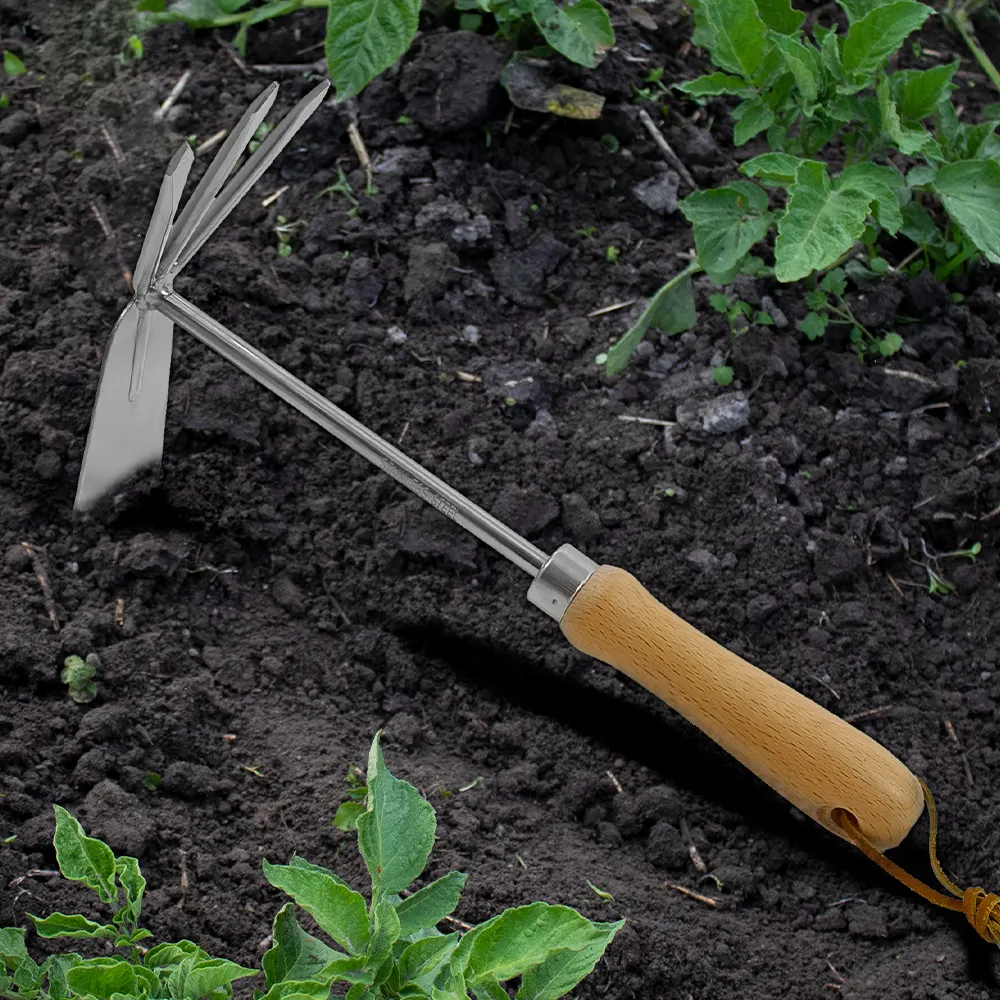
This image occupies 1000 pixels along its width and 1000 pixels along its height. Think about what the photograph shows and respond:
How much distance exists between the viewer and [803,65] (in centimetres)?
172

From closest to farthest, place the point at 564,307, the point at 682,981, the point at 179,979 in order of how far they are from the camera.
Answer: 1. the point at 179,979
2. the point at 682,981
3. the point at 564,307

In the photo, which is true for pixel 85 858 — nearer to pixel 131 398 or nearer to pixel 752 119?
pixel 131 398

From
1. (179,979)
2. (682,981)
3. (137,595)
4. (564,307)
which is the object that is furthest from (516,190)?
(179,979)

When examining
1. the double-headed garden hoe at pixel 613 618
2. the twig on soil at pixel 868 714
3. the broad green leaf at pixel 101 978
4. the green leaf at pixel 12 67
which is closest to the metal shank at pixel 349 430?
the double-headed garden hoe at pixel 613 618

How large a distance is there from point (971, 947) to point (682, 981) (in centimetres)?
37

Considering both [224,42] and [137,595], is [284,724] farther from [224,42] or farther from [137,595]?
[224,42]

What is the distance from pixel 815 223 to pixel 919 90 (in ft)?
1.01

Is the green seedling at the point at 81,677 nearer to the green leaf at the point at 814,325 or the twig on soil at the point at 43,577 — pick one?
the twig on soil at the point at 43,577

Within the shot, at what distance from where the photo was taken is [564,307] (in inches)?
79.6

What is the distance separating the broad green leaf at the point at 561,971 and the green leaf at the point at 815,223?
964mm

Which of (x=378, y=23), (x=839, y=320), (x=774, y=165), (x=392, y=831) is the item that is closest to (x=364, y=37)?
(x=378, y=23)

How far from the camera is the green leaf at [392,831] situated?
104 cm

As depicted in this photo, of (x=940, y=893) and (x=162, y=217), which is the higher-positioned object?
(x=162, y=217)

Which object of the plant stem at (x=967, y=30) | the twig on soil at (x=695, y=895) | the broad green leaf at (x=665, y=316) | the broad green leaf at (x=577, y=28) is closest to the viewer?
the twig on soil at (x=695, y=895)
